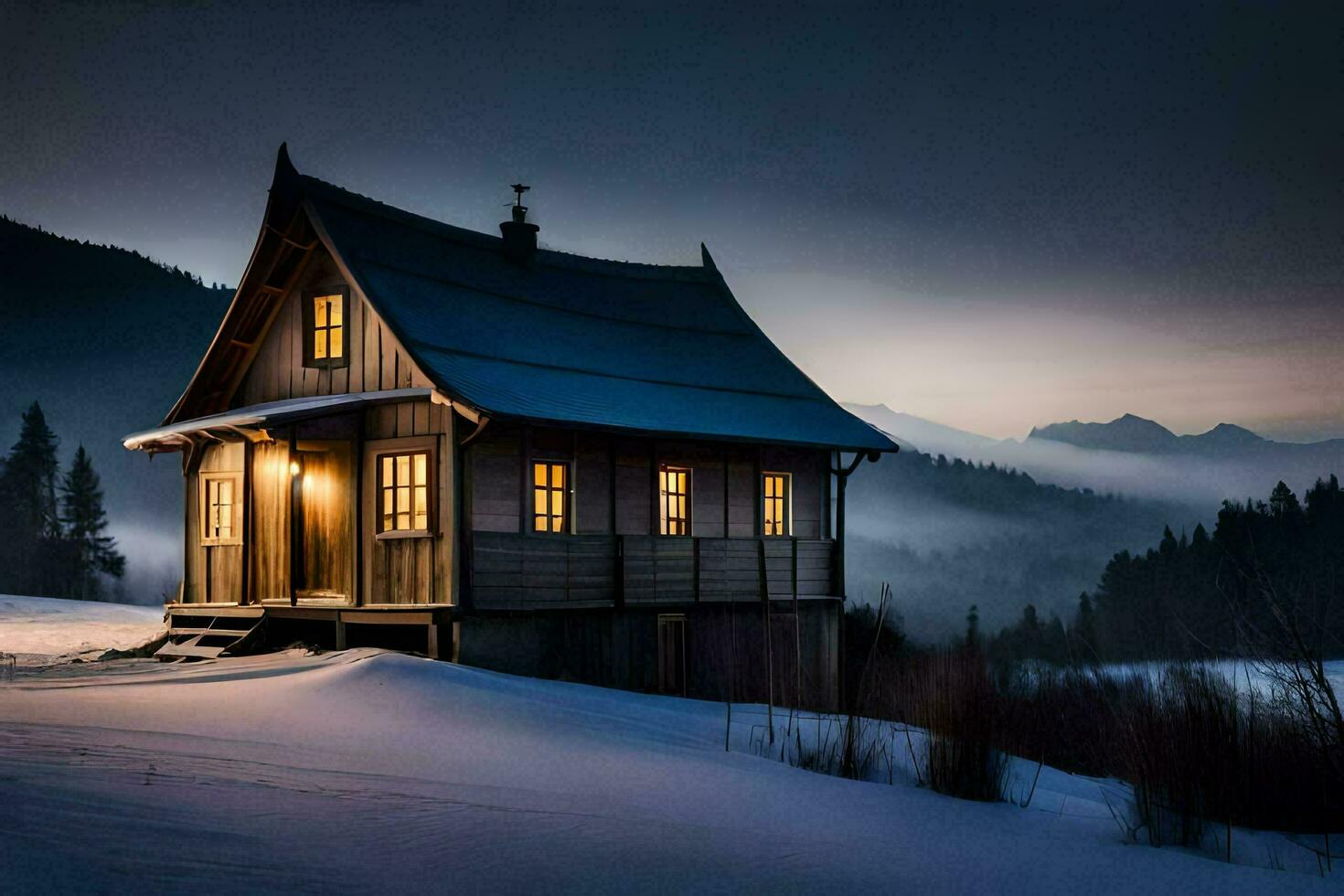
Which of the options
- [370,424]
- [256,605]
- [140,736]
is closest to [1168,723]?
[140,736]

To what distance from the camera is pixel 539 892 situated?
22.2ft

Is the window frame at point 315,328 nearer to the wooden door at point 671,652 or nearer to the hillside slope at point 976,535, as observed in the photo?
the wooden door at point 671,652

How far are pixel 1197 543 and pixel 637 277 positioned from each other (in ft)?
194

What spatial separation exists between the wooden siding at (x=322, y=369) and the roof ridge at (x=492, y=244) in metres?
1.20

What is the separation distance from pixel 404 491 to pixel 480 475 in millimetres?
1171

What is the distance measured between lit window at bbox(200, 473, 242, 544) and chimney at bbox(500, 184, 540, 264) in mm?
7016

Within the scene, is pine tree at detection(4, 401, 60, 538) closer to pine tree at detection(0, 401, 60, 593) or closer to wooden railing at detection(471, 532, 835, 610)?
pine tree at detection(0, 401, 60, 593)

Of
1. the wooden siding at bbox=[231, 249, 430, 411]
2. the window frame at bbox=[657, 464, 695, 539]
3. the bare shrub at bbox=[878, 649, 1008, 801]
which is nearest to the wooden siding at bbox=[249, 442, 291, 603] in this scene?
the wooden siding at bbox=[231, 249, 430, 411]

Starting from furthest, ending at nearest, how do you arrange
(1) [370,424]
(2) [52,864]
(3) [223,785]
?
(1) [370,424] < (3) [223,785] < (2) [52,864]

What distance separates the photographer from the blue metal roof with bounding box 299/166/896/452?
63.9 ft

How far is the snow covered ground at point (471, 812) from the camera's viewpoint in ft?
22.1

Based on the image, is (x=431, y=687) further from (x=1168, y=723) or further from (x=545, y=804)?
(x=1168, y=723)

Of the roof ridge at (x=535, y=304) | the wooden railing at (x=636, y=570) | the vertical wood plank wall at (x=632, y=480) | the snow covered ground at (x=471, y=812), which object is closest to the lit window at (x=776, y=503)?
the vertical wood plank wall at (x=632, y=480)

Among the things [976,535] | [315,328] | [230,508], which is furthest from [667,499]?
[976,535]
